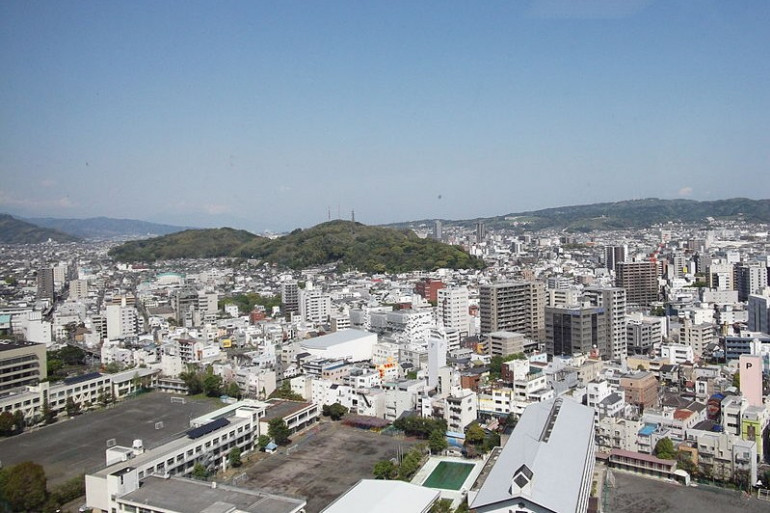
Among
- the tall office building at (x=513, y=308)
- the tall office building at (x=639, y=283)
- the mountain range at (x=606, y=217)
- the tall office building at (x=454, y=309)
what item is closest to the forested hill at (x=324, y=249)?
the mountain range at (x=606, y=217)

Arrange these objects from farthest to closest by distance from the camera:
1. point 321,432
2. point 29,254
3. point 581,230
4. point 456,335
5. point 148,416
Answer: point 581,230, point 29,254, point 456,335, point 148,416, point 321,432

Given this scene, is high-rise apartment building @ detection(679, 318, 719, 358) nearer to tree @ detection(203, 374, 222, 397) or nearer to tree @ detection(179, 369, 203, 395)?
tree @ detection(203, 374, 222, 397)

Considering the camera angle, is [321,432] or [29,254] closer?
[321,432]

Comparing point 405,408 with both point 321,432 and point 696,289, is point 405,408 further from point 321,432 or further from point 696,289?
point 696,289

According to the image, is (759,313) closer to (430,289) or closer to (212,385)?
(430,289)

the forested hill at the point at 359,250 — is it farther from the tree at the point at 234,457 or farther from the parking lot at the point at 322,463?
the tree at the point at 234,457

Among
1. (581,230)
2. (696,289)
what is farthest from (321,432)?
(581,230)

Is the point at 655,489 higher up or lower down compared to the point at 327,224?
lower down
